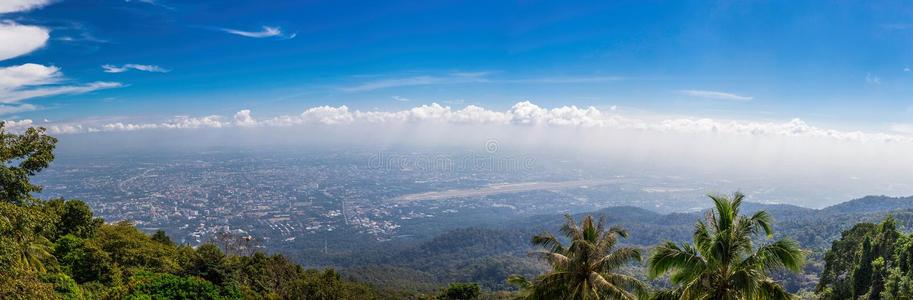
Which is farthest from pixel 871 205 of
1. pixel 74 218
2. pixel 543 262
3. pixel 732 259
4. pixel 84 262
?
pixel 74 218

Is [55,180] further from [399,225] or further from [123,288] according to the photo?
[123,288]

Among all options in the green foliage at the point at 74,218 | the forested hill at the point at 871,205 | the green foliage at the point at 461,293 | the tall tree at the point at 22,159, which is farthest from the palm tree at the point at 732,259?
the forested hill at the point at 871,205

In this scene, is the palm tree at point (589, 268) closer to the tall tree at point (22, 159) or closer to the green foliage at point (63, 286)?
the green foliage at point (63, 286)

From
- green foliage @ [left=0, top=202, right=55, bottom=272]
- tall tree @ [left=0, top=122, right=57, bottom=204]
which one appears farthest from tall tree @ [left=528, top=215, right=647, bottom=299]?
tall tree @ [left=0, top=122, right=57, bottom=204]

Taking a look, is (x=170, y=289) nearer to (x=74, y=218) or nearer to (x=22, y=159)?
(x=22, y=159)

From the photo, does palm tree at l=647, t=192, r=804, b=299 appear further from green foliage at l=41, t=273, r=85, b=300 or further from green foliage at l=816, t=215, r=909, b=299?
green foliage at l=41, t=273, r=85, b=300

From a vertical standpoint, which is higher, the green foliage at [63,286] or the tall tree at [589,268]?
the tall tree at [589,268]

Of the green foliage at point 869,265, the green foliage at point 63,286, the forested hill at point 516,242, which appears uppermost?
the green foliage at point 63,286
